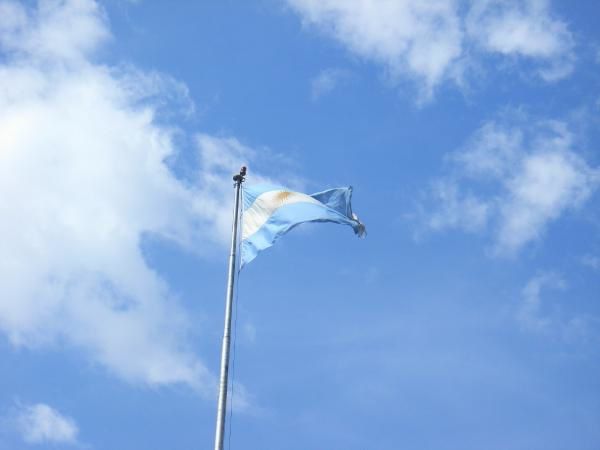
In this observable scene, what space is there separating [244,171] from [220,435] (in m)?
11.6

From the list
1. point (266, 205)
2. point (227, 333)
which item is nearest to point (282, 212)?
point (266, 205)

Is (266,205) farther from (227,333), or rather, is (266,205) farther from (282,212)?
(227,333)

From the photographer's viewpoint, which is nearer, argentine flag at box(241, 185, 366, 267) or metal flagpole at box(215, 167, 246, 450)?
metal flagpole at box(215, 167, 246, 450)

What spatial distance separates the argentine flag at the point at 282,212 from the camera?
A: 1231 inches

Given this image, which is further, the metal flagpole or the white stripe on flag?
the white stripe on flag

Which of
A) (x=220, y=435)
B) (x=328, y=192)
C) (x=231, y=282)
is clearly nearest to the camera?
(x=220, y=435)

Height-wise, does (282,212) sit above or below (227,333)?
above

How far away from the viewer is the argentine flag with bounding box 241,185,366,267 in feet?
103

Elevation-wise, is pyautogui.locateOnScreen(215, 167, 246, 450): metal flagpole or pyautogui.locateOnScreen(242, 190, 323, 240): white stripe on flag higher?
pyautogui.locateOnScreen(242, 190, 323, 240): white stripe on flag

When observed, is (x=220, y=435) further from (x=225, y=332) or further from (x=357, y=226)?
(x=357, y=226)

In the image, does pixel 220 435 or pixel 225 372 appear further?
pixel 225 372

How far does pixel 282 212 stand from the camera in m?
32.1

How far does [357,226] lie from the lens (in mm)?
33500

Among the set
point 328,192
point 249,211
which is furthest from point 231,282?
point 328,192
